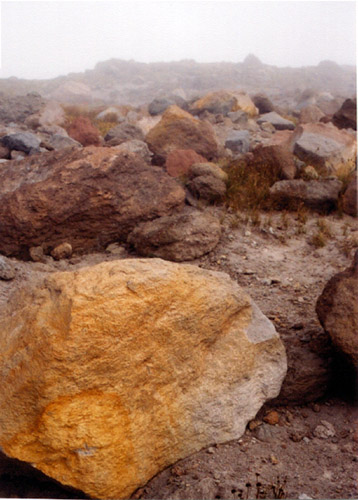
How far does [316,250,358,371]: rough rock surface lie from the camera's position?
102 inches

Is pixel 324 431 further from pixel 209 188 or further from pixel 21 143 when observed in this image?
pixel 21 143

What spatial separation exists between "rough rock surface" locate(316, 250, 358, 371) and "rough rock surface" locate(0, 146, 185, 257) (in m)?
2.52

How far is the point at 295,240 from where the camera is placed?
4922 mm

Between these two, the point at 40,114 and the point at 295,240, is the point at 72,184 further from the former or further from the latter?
the point at 40,114

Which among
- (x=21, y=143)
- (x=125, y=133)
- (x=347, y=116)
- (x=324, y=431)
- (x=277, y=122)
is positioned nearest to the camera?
(x=324, y=431)

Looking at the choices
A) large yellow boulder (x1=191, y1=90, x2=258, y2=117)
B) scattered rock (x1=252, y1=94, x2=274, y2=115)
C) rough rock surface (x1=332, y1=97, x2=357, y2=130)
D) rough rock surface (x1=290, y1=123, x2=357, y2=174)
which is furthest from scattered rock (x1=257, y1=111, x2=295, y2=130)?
rough rock surface (x1=290, y1=123, x2=357, y2=174)

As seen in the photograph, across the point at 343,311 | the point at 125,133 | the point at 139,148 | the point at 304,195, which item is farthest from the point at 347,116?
the point at 343,311

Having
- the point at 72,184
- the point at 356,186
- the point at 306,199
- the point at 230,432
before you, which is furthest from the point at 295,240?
the point at 230,432

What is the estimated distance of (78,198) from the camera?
4527 mm

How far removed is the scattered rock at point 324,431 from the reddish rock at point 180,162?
4192 mm

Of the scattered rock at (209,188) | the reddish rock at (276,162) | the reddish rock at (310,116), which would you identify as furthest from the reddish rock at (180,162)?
the reddish rock at (310,116)

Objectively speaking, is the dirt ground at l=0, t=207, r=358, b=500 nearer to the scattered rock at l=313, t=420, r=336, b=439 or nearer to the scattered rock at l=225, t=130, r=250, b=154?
the scattered rock at l=313, t=420, r=336, b=439

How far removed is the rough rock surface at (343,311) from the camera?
2602mm

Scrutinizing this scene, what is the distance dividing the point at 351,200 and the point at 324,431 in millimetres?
3699
